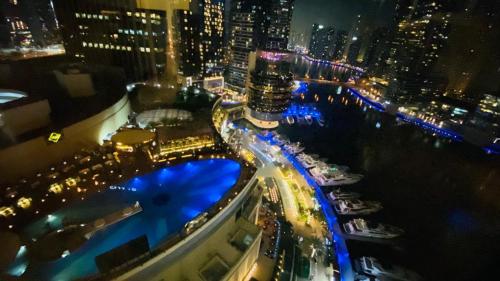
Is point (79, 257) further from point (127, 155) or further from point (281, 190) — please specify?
point (281, 190)

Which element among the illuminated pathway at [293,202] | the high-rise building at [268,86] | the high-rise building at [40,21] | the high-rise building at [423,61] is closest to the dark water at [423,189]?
the illuminated pathway at [293,202]

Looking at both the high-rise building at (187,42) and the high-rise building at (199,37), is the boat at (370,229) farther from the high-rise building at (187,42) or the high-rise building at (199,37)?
the high-rise building at (187,42)

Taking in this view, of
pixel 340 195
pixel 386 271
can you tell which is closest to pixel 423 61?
pixel 340 195

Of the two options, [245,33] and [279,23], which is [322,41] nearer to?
[279,23]

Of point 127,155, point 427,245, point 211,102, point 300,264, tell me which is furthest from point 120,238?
point 427,245

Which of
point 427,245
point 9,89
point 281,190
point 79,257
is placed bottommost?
point 427,245

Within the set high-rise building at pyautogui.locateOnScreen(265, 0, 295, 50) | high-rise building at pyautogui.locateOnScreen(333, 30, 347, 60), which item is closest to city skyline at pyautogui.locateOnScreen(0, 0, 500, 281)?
high-rise building at pyautogui.locateOnScreen(265, 0, 295, 50)
